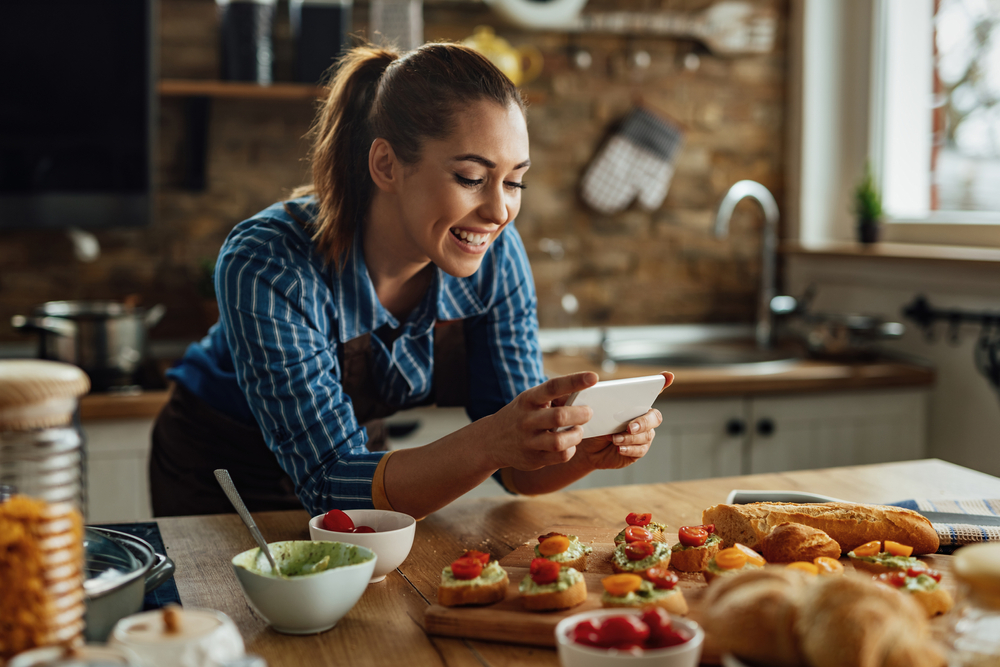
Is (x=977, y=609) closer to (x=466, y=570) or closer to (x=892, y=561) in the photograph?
(x=892, y=561)

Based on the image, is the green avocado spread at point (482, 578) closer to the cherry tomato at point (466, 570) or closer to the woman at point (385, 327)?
the cherry tomato at point (466, 570)

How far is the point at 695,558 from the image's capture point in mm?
1076

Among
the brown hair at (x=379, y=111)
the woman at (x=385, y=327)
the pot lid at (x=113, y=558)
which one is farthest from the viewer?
the brown hair at (x=379, y=111)

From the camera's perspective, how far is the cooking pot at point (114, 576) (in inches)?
33.3

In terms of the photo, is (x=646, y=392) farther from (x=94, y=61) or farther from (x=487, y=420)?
(x=94, y=61)

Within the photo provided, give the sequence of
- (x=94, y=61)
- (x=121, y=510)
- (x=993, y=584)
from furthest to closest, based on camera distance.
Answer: (x=94, y=61), (x=121, y=510), (x=993, y=584)

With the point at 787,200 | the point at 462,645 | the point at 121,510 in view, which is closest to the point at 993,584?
the point at 462,645

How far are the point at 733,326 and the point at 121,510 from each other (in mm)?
2160

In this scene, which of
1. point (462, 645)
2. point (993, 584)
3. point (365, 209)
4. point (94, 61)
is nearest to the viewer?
point (993, 584)

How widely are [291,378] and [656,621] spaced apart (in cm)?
72

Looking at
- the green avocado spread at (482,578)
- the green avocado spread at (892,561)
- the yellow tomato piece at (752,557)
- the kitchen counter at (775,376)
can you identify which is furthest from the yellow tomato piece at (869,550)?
A: the kitchen counter at (775,376)

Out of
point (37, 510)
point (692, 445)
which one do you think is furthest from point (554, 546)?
point (692, 445)

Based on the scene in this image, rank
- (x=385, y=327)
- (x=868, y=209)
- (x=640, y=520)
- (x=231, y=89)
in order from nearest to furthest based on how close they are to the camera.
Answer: (x=640, y=520)
(x=385, y=327)
(x=231, y=89)
(x=868, y=209)

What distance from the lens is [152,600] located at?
1.02 meters
